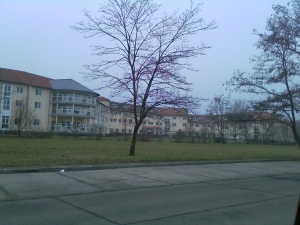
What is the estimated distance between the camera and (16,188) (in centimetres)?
978

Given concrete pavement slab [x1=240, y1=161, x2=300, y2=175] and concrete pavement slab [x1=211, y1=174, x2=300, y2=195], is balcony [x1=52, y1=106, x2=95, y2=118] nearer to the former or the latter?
concrete pavement slab [x1=240, y1=161, x2=300, y2=175]

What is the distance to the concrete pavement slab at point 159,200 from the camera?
24.3 feet

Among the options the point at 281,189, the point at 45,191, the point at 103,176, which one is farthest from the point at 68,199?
the point at 281,189

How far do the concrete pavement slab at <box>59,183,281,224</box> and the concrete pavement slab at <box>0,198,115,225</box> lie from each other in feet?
1.16

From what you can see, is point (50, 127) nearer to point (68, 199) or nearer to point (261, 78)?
point (261, 78)

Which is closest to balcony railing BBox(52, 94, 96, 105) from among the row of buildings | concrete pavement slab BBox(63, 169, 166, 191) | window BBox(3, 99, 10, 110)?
the row of buildings

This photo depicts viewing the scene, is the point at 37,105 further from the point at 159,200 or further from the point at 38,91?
the point at 159,200

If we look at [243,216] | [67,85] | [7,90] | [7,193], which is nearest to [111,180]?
[7,193]

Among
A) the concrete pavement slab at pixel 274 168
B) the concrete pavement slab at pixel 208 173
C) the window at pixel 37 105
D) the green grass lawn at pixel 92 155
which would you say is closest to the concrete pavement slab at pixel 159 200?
the concrete pavement slab at pixel 208 173

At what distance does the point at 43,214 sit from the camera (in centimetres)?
708

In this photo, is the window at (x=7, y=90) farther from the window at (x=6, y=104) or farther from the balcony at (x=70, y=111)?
the balcony at (x=70, y=111)

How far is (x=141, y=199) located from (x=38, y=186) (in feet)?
11.3

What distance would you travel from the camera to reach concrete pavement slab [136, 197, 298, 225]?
684 cm

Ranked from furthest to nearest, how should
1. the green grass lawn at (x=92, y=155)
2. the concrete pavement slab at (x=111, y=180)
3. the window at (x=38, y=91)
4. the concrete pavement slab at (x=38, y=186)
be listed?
the window at (x=38, y=91), the green grass lawn at (x=92, y=155), the concrete pavement slab at (x=111, y=180), the concrete pavement slab at (x=38, y=186)
